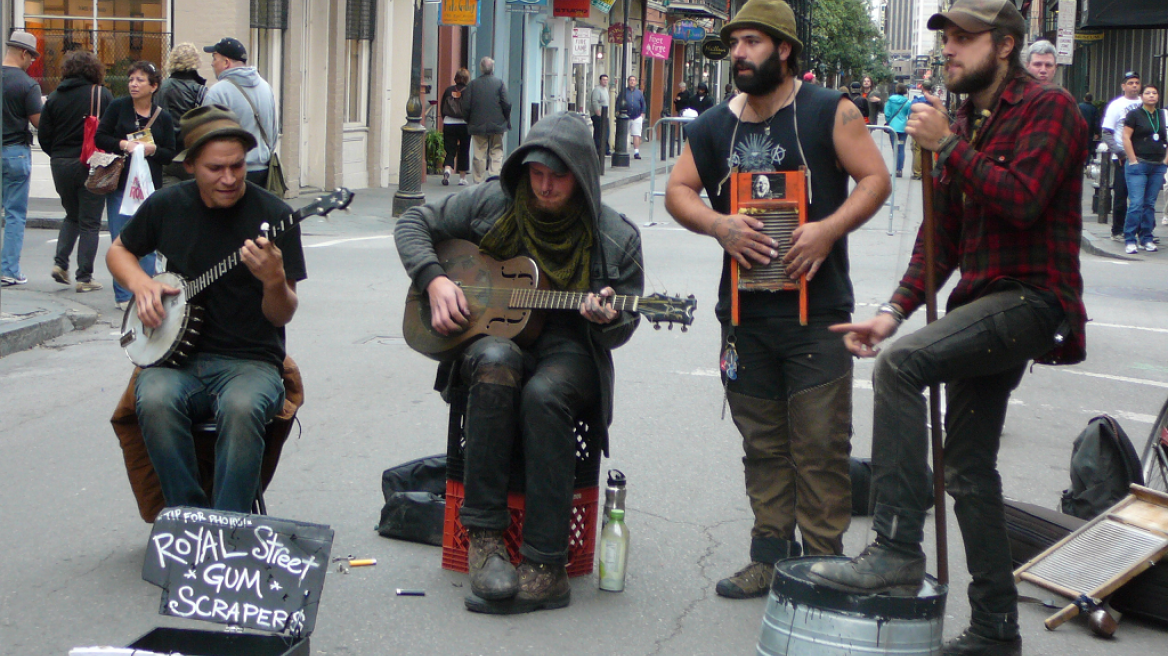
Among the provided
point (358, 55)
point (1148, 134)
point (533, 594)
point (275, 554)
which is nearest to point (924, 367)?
point (533, 594)

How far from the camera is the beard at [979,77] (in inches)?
140

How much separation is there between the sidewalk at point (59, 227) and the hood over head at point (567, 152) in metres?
2.77

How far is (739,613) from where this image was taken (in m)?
4.30

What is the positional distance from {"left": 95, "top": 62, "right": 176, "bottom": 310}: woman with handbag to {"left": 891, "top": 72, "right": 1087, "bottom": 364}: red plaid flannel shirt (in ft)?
24.1

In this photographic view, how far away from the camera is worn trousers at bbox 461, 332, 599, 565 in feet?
13.7

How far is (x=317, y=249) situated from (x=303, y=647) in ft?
34.6

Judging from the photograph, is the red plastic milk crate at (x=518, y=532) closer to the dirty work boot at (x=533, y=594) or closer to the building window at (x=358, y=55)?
the dirty work boot at (x=533, y=594)

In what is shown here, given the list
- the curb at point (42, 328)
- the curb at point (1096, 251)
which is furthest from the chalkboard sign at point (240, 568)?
the curb at point (1096, 251)

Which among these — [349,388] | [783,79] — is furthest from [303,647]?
[349,388]

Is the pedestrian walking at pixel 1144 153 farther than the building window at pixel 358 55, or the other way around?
the building window at pixel 358 55

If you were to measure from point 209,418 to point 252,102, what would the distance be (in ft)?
20.4

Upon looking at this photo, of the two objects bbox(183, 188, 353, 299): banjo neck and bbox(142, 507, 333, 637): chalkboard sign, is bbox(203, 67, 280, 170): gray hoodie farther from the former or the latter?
bbox(142, 507, 333, 637): chalkboard sign

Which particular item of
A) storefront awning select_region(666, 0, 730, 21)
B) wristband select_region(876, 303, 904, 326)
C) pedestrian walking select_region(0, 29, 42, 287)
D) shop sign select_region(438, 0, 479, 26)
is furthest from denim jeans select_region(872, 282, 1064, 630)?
storefront awning select_region(666, 0, 730, 21)

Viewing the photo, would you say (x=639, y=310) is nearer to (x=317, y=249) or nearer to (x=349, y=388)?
(x=349, y=388)
